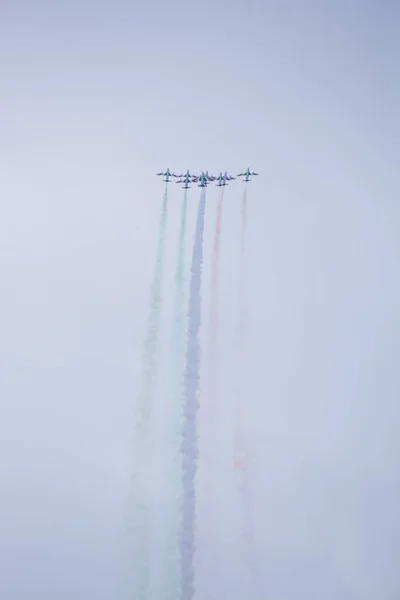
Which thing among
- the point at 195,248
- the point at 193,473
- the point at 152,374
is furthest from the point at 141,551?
the point at 195,248

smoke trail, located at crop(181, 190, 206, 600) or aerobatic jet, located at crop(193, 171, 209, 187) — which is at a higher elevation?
aerobatic jet, located at crop(193, 171, 209, 187)

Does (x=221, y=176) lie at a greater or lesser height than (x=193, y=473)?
greater

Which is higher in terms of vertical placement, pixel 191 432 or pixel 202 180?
pixel 202 180

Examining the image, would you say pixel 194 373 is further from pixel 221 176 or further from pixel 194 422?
pixel 221 176

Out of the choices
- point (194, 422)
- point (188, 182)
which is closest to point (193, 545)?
point (194, 422)

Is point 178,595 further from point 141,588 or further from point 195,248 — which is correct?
point 195,248

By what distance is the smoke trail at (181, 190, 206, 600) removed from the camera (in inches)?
851

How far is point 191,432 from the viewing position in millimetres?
22078

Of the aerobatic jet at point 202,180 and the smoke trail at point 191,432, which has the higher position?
the aerobatic jet at point 202,180

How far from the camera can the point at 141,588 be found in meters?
22.5

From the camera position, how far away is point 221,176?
2220 centimetres

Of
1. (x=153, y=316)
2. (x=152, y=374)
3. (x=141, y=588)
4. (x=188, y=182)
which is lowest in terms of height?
(x=141, y=588)

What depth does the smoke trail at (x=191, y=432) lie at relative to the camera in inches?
851

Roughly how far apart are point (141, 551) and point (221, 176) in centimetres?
1624
